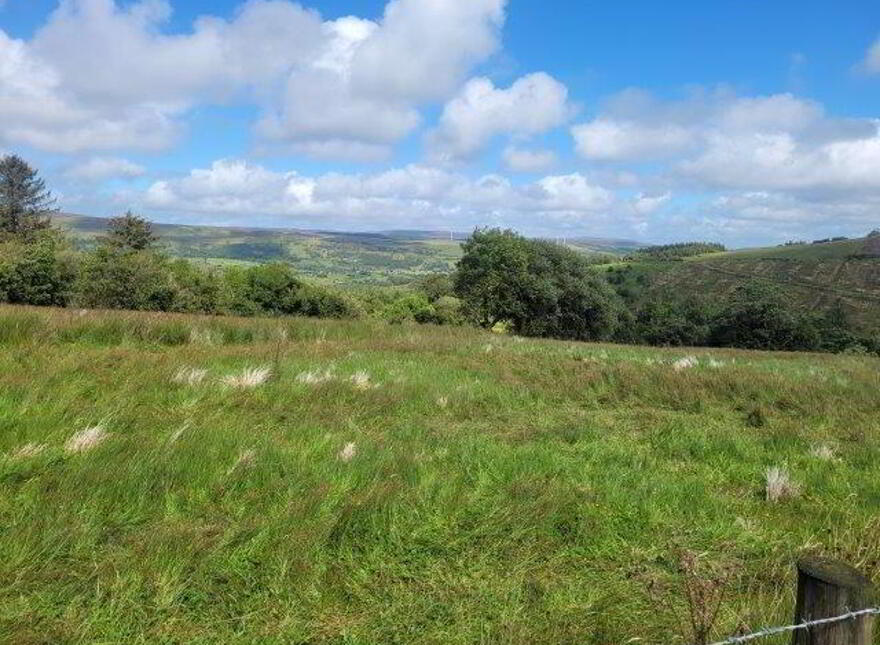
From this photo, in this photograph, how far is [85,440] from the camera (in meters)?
4.71

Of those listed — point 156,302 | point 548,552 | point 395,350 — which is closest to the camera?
point 548,552

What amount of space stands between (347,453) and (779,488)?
3.74 m

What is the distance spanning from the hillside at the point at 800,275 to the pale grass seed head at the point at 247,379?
102 m

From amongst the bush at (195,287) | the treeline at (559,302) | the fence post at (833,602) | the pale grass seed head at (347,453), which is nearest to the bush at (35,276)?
the bush at (195,287)

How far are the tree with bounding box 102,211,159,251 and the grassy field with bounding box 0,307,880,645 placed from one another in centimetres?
6344

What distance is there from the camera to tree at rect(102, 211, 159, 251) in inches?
2534

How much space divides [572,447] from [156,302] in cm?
4403

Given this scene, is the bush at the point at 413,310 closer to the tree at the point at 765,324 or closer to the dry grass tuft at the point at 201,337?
the tree at the point at 765,324

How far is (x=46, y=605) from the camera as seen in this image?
3.04 m

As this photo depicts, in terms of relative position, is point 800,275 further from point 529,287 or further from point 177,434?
point 177,434

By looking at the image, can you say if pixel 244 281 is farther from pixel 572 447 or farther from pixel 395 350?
pixel 572 447

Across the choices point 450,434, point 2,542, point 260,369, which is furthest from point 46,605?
point 260,369

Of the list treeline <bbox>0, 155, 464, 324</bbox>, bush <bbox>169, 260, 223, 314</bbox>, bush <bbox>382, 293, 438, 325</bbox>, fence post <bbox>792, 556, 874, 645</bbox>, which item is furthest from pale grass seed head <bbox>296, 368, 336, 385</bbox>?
bush <bbox>382, 293, 438, 325</bbox>

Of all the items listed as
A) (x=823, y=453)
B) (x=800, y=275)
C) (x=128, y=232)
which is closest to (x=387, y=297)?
(x=128, y=232)
